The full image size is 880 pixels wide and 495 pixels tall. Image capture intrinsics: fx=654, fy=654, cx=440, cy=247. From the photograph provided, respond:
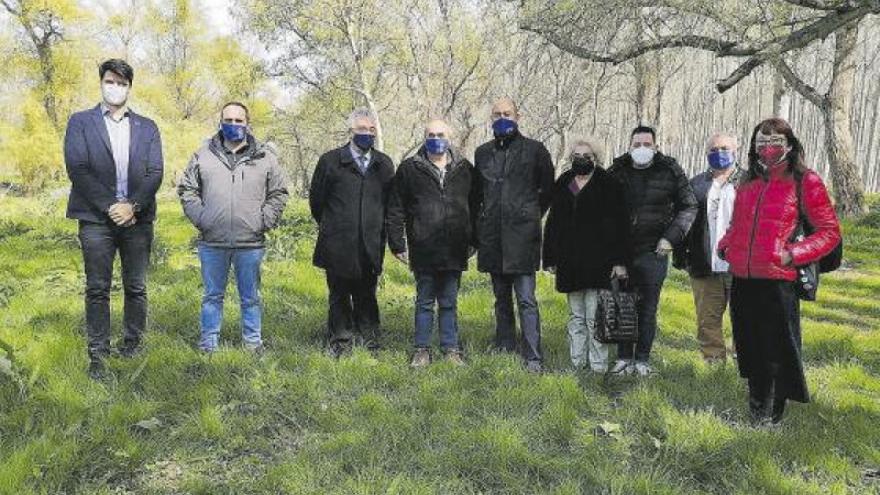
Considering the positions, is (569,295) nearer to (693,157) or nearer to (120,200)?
(120,200)

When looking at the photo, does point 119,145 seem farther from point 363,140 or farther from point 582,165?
point 582,165

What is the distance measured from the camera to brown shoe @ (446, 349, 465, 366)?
5312mm

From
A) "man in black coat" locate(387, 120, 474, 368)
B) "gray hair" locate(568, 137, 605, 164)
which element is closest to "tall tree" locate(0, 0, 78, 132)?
"man in black coat" locate(387, 120, 474, 368)

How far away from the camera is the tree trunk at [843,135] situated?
1537 centimetres

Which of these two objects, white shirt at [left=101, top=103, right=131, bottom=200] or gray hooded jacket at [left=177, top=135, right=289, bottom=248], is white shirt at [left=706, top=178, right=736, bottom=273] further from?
white shirt at [left=101, top=103, right=131, bottom=200]

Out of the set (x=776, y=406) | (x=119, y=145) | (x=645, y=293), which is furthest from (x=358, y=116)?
(x=776, y=406)

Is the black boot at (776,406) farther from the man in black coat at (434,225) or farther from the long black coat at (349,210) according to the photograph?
the long black coat at (349,210)

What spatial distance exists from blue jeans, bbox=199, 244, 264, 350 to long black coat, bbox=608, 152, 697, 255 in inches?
121

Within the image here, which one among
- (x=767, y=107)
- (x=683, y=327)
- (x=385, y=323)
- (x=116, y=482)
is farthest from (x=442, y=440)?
(x=767, y=107)

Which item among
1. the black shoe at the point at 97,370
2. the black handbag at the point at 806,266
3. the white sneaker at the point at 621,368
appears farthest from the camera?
the white sneaker at the point at 621,368

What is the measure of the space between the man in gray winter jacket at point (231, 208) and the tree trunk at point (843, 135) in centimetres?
1488

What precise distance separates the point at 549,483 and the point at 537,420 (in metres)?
0.72

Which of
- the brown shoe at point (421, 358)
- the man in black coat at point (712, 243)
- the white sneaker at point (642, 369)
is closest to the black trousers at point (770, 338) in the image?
the white sneaker at point (642, 369)

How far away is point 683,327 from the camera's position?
7.26m
